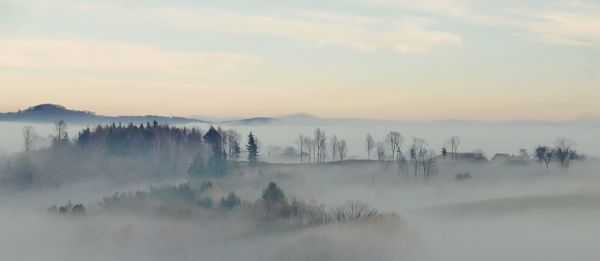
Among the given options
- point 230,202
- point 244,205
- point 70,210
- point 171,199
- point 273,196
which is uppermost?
point 273,196

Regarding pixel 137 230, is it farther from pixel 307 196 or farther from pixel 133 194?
pixel 307 196

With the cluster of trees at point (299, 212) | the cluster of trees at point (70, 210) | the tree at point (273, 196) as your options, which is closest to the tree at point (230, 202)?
the cluster of trees at point (299, 212)

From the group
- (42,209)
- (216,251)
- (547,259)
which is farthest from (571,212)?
(42,209)

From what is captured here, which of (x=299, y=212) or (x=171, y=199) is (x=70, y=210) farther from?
(x=299, y=212)

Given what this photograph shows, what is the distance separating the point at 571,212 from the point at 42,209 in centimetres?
13462

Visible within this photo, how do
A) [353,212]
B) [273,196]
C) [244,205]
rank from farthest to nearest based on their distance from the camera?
[353,212]
[244,205]
[273,196]

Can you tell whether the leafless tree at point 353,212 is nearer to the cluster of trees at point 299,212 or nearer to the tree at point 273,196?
the cluster of trees at point 299,212

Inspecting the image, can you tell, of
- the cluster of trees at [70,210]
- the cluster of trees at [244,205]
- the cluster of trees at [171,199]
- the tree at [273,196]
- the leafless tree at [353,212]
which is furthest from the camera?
the cluster of trees at [70,210]

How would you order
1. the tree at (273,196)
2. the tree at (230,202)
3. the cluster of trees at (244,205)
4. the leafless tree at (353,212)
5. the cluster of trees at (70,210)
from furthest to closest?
1. the cluster of trees at (70,210)
2. the leafless tree at (353,212)
3. the tree at (230,202)
4. the cluster of trees at (244,205)
5. the tree at (273,196)

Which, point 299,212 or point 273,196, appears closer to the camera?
point 273,196

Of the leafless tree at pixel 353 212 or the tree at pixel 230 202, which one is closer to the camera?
the tree at pixel 230 202

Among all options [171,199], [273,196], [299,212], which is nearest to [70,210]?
[171,199]

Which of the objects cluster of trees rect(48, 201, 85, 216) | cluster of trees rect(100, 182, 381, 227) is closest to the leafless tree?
cluster of trees rect(100, 182, 381, 227)

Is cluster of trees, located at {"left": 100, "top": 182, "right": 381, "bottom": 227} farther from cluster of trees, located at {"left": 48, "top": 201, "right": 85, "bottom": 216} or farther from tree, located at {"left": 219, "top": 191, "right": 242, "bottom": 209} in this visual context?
cluster of trees, located at {"left": 48, "top": 201, "right": 85, "bottom": 216}
